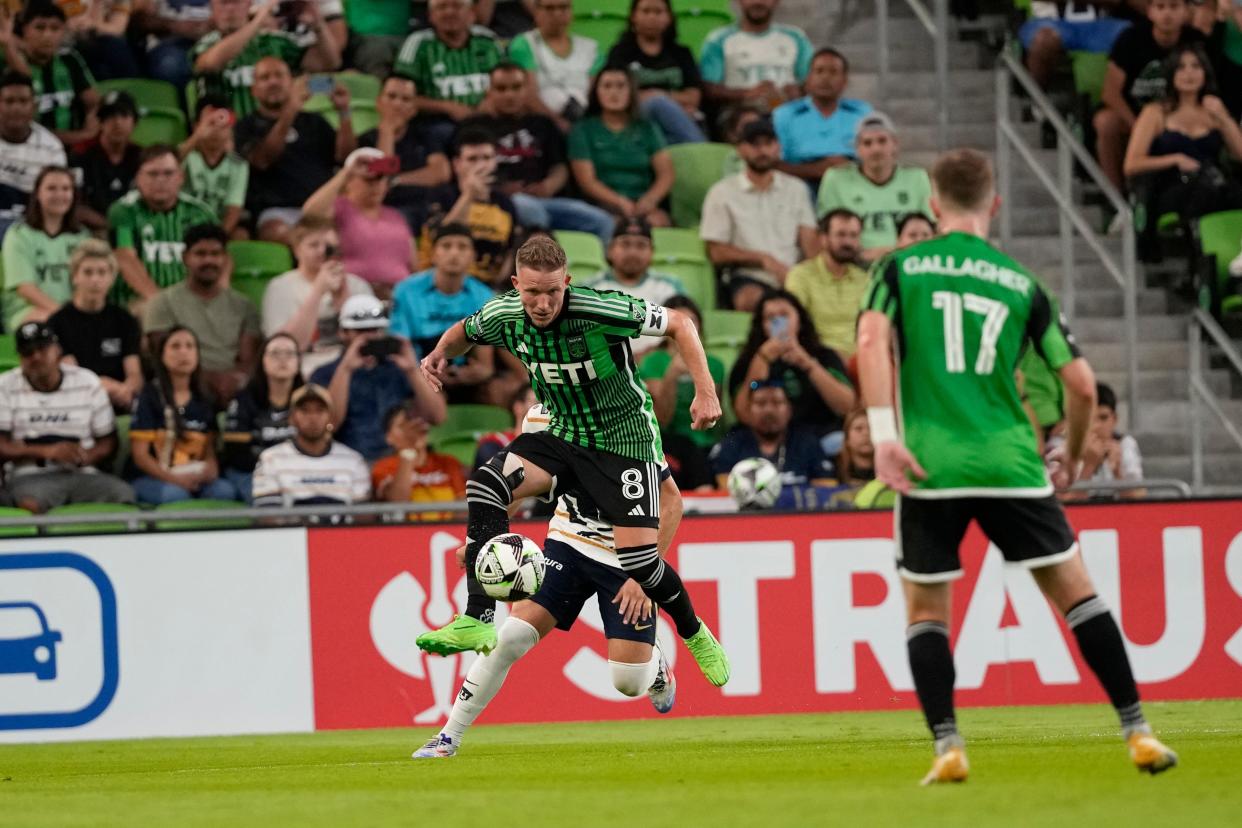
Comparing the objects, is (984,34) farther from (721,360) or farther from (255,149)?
(255,149)

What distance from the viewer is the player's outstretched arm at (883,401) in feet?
21.5

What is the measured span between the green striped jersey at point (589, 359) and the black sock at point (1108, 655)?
2801mm

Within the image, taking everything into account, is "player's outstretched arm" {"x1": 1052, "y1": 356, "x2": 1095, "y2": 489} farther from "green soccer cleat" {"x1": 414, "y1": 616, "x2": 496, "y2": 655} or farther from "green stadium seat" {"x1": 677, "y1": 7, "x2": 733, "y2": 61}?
"green stadium seat" {"x1": 677, "y1": 7, "x2": 733, "y2": 61}

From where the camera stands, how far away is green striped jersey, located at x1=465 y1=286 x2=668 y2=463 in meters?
8.83

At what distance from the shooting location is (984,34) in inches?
715

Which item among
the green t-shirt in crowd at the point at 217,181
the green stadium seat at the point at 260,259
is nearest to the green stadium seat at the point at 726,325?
the green stadium seat at the point at 260,259

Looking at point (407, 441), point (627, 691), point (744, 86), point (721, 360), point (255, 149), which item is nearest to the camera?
point (627, 691)

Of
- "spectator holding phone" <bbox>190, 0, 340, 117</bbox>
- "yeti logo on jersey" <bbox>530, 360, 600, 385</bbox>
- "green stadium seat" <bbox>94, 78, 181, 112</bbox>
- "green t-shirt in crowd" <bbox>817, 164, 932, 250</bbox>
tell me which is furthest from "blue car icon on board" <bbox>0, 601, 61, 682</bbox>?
"green t-shirt in crowd" <bbox>817, 164, 932, 250</bbox>

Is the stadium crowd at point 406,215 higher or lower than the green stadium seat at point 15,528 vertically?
higher


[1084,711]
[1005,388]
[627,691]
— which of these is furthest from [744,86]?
[1005,388]

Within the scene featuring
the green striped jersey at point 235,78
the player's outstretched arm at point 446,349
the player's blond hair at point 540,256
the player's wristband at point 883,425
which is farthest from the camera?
the green striped jersey at point 235,78

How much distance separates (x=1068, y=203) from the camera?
631 inches

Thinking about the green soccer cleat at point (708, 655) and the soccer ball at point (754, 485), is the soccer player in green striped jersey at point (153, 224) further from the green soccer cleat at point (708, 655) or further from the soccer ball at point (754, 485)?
the green soccer cleat at point (708, 655)

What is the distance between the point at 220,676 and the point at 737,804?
23.1 feet
